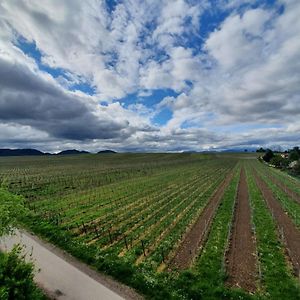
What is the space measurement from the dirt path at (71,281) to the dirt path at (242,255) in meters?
6.59

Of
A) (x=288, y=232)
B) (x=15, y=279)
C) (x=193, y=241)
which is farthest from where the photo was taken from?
(x=288, y=232)

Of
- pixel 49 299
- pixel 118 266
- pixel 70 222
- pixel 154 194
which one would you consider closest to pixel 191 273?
pixel 118 266

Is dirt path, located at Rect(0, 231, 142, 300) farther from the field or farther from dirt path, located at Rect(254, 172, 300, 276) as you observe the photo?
dirt path, located at Rect(254, 172, 300, 276)

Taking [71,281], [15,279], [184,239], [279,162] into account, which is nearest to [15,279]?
[15,279]

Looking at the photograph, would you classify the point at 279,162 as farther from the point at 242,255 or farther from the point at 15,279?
the point at 15,279

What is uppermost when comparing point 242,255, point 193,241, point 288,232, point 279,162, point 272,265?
point 279,162

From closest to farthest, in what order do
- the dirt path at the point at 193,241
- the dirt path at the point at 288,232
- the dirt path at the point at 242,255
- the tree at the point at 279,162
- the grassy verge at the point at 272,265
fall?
the grassy verge at the point at 272,265 < the dirt path at the point at 242,255 < the dirt path at the point at 193,241 < the dirt path at the point at 288,232 < the tree at the point at 279,162

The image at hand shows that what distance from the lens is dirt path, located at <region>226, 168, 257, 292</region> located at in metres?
17.3

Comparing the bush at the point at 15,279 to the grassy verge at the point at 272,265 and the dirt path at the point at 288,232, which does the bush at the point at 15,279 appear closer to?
the grassy verge at the point at 272,265

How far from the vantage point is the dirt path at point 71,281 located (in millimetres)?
15648

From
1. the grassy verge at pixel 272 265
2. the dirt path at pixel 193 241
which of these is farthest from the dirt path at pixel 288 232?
the dirt path at pixel 193 241

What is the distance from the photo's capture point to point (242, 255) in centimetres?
2112

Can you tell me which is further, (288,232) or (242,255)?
(288,232)

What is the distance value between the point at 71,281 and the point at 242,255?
12571 millimetres
